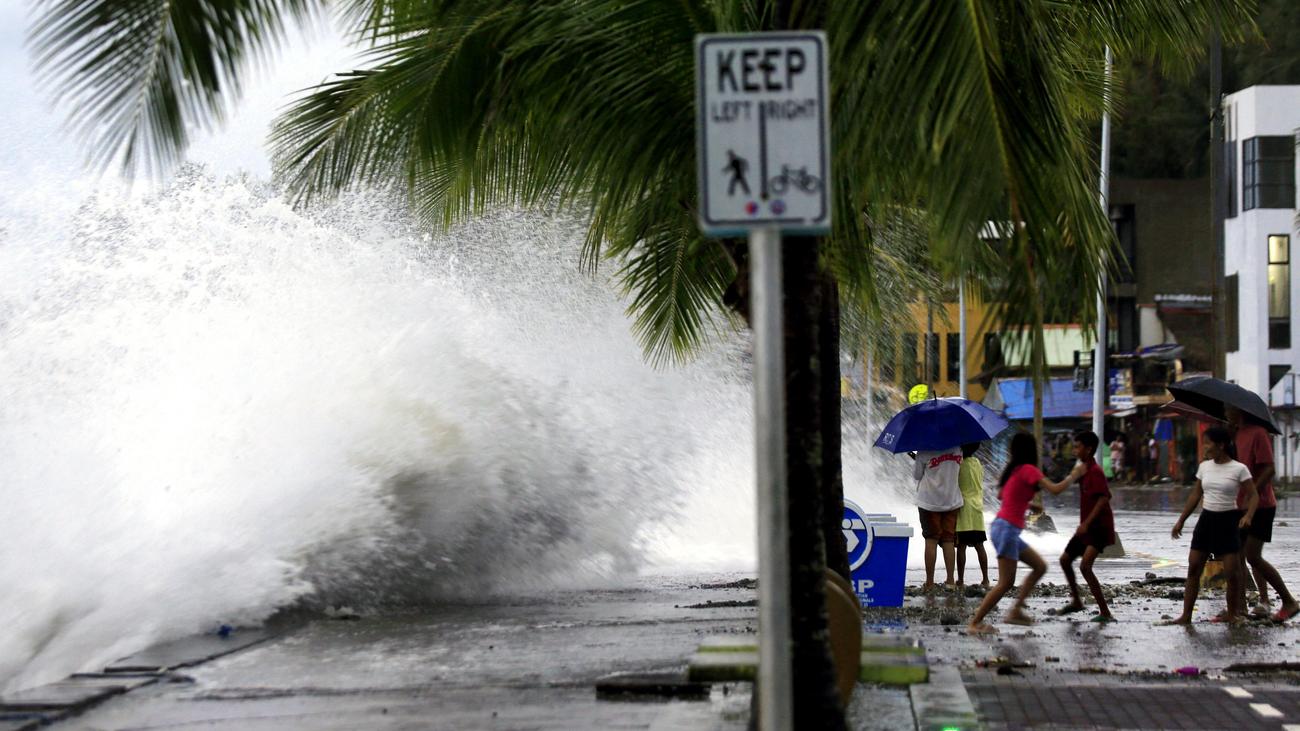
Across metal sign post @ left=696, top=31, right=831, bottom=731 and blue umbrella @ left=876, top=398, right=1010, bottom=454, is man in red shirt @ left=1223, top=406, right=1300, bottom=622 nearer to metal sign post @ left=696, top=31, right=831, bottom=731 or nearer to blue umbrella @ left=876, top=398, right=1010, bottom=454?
→ blue umbrella @ left=876, top=398, right=1010, bottom=454

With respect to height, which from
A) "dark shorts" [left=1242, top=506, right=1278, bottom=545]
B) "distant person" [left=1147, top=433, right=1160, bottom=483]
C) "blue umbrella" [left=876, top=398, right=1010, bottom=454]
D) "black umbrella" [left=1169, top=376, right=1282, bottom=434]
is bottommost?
"distant person" [left=1147, top=433, right=1160, bottom=483]

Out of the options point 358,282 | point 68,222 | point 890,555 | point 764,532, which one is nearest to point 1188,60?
point 890,555

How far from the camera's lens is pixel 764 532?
4.75 metres

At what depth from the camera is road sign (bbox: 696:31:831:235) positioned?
16.1ft

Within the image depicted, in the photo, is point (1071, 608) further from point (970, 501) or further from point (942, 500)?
point (970, 501)

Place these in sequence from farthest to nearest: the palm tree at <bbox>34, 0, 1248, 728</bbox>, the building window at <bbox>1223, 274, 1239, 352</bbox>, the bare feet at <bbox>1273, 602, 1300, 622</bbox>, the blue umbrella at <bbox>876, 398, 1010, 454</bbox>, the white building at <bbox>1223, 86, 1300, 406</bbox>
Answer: the building window at <bbox>1223, 274, 1239, 352</bbox> < the white building at <bbox>1223, 86, 1300, 406</bbox> < the blue umbrella at <bbox>876, 398, 1010, 454</bbox> < the bare feet at <bbox>1273, 602, 1300, 622</bbox> < the palm tree at <bbox>34, 0, 1248, 728</bbox>

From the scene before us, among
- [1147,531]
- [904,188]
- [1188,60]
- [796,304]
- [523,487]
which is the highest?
[1188,60]

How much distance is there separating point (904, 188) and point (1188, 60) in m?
2.44

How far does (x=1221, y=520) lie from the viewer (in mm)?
11883

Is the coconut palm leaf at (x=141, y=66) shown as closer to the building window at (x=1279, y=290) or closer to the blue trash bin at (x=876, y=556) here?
the blue trash bin at (x=876, y=556)

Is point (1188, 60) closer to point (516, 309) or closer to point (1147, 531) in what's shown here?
point (516, 309)

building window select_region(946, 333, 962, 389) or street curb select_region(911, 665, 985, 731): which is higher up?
building window select_region(946, 333, 962, 389)

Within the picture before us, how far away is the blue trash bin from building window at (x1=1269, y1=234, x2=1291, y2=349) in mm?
41418

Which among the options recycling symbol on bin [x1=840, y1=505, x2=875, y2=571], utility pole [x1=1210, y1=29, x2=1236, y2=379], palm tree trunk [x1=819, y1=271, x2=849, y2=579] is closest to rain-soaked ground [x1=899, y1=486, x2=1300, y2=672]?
recycling symbol on bin [x1=840, y1=505, x2=875, y2=571]
